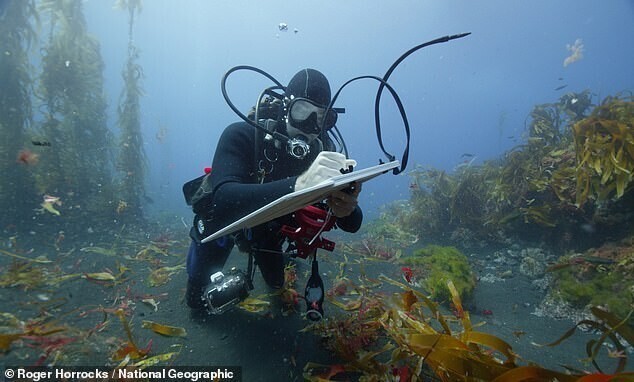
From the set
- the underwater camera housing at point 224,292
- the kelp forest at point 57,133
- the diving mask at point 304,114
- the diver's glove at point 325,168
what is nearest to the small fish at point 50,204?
the kelp forest at point 57,133

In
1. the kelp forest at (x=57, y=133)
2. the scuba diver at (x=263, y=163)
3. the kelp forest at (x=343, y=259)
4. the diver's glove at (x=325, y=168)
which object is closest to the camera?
the diver's glove at (x=325, y=168)

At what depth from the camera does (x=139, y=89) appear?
1223 cm

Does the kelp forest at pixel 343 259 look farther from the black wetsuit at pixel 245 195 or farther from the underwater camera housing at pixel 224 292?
the black wetsuit at pixel 245 195

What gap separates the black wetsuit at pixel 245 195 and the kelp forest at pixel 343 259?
0.65 meters

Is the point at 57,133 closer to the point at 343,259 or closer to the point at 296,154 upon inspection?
the point at 343,259

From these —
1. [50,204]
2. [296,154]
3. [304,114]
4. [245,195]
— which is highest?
[304,114]

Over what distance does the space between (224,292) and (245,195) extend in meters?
1.58

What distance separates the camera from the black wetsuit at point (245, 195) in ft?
7.86

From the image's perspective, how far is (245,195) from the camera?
241cm

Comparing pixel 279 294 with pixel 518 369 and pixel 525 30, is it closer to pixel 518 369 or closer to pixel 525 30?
pixel 518 369

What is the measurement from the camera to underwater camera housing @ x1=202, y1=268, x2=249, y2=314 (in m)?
3.29

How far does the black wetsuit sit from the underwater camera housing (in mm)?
484

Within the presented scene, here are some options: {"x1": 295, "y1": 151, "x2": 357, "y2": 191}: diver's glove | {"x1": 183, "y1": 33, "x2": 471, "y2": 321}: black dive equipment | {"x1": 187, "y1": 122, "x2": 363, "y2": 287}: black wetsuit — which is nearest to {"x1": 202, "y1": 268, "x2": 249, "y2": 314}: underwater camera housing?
{"x1": 183, "y1": 33, "x2": 471, "y2": 321}: black dive equipment

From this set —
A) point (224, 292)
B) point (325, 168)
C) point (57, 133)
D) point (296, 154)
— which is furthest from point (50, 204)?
point (325, 168)
